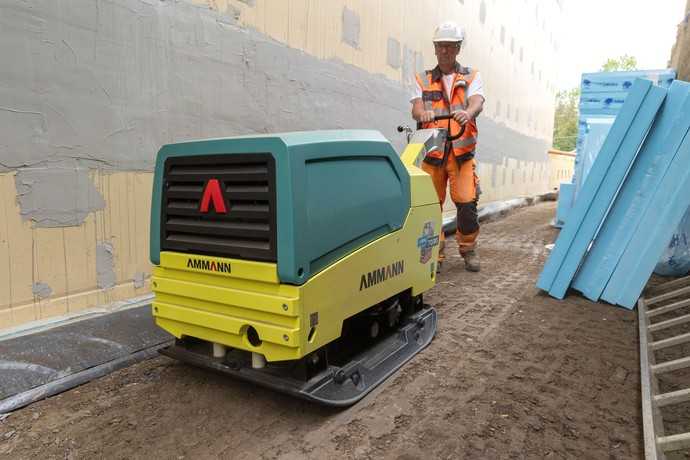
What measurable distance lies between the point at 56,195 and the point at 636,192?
147 inches

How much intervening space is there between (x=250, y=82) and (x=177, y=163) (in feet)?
6.02

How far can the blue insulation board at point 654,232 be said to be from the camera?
3.26m

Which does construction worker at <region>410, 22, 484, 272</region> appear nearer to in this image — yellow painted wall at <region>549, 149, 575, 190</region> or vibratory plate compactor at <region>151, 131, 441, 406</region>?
vibratory plate compactor at <region>151, 131, 441, 406</region>

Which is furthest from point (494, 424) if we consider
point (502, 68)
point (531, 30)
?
point (531, 30)

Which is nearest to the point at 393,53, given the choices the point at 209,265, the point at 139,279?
the point at 139,279

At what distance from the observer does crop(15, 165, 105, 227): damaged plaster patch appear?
2516 mm

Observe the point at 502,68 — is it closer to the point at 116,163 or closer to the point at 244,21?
the point at 244,21

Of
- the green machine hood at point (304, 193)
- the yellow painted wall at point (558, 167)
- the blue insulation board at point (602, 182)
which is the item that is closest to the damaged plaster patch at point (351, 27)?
the blue insulation board at point (602, 182)

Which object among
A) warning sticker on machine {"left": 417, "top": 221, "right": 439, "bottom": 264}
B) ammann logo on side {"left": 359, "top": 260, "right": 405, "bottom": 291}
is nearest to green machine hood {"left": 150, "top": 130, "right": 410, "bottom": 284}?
ammann logo on side {"left": 359, "top": 260, "right": 405, "bottom": 291}

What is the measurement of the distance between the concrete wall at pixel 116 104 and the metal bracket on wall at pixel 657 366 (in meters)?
2.87

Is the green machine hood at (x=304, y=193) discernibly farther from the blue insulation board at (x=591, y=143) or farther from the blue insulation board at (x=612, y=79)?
the blue insulation board at (x=612, y=79)

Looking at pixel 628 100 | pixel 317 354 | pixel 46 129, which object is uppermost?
pixel 628 100

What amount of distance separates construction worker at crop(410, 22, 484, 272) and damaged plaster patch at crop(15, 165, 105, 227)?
2.42 m

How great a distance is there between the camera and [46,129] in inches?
102
